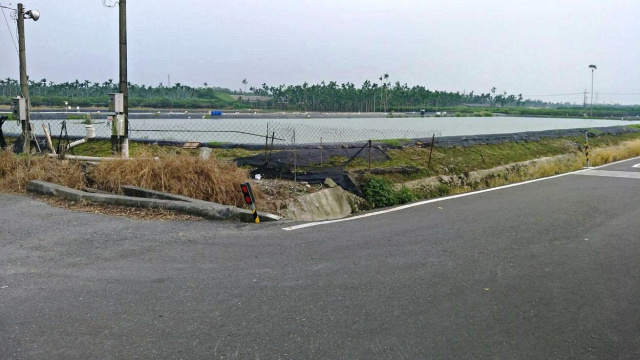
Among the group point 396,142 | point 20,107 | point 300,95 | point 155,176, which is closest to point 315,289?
point 155,176

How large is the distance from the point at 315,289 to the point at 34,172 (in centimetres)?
849

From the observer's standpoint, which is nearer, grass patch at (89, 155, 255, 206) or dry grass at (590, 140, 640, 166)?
grass patch at (89, 155, 255, 206)

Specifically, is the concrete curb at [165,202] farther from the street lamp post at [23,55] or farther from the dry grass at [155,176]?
the street lamp post at [23,55]

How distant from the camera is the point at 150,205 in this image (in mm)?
9406

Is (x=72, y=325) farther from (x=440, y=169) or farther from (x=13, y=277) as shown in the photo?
(x=440, y=169)

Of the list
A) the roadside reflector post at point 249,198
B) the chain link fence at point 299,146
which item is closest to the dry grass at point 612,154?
the chain link fence at point 299,146

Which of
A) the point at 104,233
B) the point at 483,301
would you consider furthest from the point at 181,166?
the point at 483,301

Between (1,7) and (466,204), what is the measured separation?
14585 millimetres

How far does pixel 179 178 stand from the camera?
10.7 m

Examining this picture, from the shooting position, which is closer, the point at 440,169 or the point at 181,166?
the point at 181,166

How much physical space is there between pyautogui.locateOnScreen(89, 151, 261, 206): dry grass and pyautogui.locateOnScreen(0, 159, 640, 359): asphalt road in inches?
69.1

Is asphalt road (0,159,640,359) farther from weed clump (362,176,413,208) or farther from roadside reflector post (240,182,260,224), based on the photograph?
weed clump (362,176,413,208)

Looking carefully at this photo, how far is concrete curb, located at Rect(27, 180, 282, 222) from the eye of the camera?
9055mm

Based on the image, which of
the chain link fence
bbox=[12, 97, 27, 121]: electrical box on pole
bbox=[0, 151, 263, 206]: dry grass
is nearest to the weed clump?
the chain link fence
